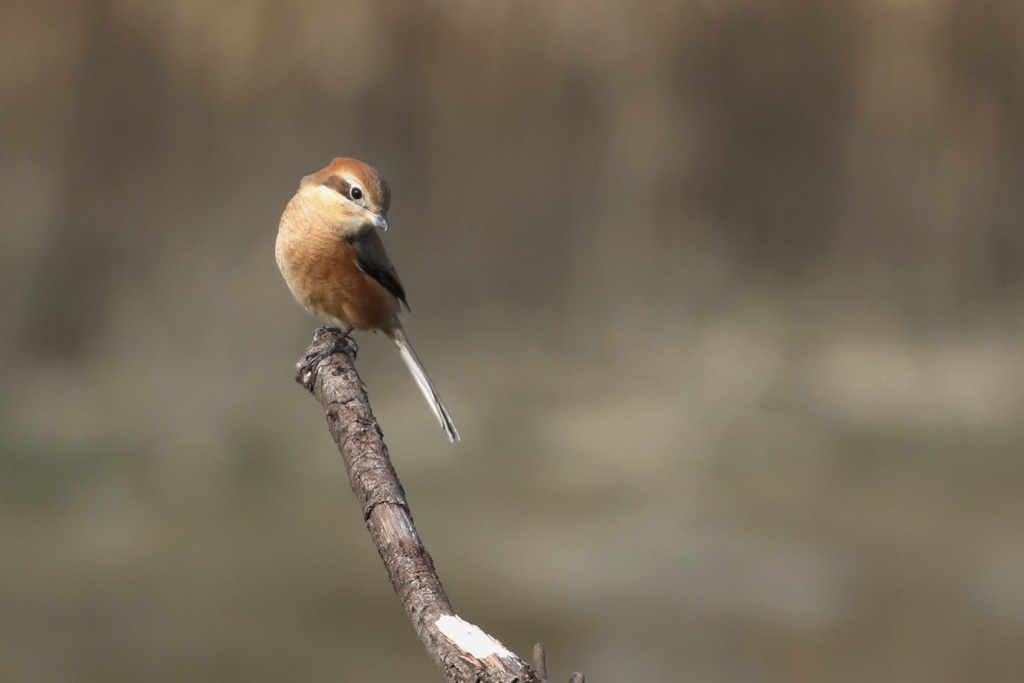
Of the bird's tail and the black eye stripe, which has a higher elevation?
the black eye stripe

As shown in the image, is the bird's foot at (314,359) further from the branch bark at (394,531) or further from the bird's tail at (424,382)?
the bird's tail at (424,382)

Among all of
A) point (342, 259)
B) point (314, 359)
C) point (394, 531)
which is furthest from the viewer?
point (342, 259)

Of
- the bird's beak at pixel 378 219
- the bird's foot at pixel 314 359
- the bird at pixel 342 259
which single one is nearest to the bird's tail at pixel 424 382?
the bird at pixel 342 259

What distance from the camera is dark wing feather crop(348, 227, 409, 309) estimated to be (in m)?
2.35

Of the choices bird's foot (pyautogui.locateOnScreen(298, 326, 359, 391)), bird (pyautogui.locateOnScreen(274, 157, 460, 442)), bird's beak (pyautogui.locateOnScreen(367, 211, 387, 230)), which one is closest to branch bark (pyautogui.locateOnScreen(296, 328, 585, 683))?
bird's foot (pyautogui.locateOnScreen(298, 326, 359, 391))

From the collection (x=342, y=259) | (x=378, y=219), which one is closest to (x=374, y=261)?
(x=342, y=259)

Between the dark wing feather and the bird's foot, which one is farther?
the dark wing feather

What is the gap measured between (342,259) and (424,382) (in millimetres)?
336

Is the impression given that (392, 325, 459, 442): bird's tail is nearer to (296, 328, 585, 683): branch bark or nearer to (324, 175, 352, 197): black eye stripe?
(296, 328, 585, 683): branch bark

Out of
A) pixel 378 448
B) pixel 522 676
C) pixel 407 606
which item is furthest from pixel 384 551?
pixel 522 676

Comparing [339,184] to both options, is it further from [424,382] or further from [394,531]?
[394,531]

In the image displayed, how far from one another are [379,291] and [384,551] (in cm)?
94

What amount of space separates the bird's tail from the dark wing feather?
0.33 ft

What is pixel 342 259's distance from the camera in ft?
7.59
